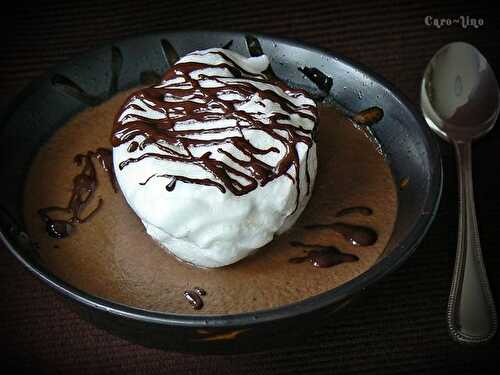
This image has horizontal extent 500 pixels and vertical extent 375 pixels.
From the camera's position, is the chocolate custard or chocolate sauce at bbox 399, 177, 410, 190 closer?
the chocolate custard

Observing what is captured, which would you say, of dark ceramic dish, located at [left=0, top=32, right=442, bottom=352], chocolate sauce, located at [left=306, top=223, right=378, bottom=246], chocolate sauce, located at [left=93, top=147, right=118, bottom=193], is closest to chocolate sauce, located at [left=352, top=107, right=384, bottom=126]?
dark ceramic dish, located at [left=0, top=32, right=442, bottom=352]

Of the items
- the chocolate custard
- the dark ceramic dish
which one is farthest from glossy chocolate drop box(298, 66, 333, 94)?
the chocolate custard

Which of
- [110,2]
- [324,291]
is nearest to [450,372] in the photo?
[324,291]

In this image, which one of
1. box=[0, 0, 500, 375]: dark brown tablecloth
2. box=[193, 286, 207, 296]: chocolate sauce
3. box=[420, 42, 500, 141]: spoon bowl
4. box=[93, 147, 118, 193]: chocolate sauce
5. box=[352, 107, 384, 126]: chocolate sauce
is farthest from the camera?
box=[420, 42, 500, 141]: spoon bowl

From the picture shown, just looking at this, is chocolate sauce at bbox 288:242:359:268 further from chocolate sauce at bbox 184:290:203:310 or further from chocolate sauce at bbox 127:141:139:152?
chocolate sauce at bbox 127:141:139:152

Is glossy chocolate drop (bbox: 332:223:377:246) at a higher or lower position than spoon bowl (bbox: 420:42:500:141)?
lower

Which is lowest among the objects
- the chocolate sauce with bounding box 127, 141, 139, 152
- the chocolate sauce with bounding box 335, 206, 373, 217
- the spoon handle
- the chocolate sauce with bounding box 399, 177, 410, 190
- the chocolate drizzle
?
the spoon handle

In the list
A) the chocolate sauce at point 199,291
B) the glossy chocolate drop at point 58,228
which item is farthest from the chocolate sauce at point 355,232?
the glossy chocolate drop at point 58,228

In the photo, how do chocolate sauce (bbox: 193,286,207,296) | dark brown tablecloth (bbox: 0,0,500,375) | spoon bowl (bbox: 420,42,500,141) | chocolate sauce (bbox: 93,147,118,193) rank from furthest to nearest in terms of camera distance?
spoon bowl (bbox: 420,42,500,141), chocolate sauce (bbox: 93,147,118,193), dark brown tablecloth (bbox: 0,0,500,375), chocolate sauce (bbox: 193,286,207,296)

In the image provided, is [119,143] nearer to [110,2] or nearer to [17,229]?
[17,229]
